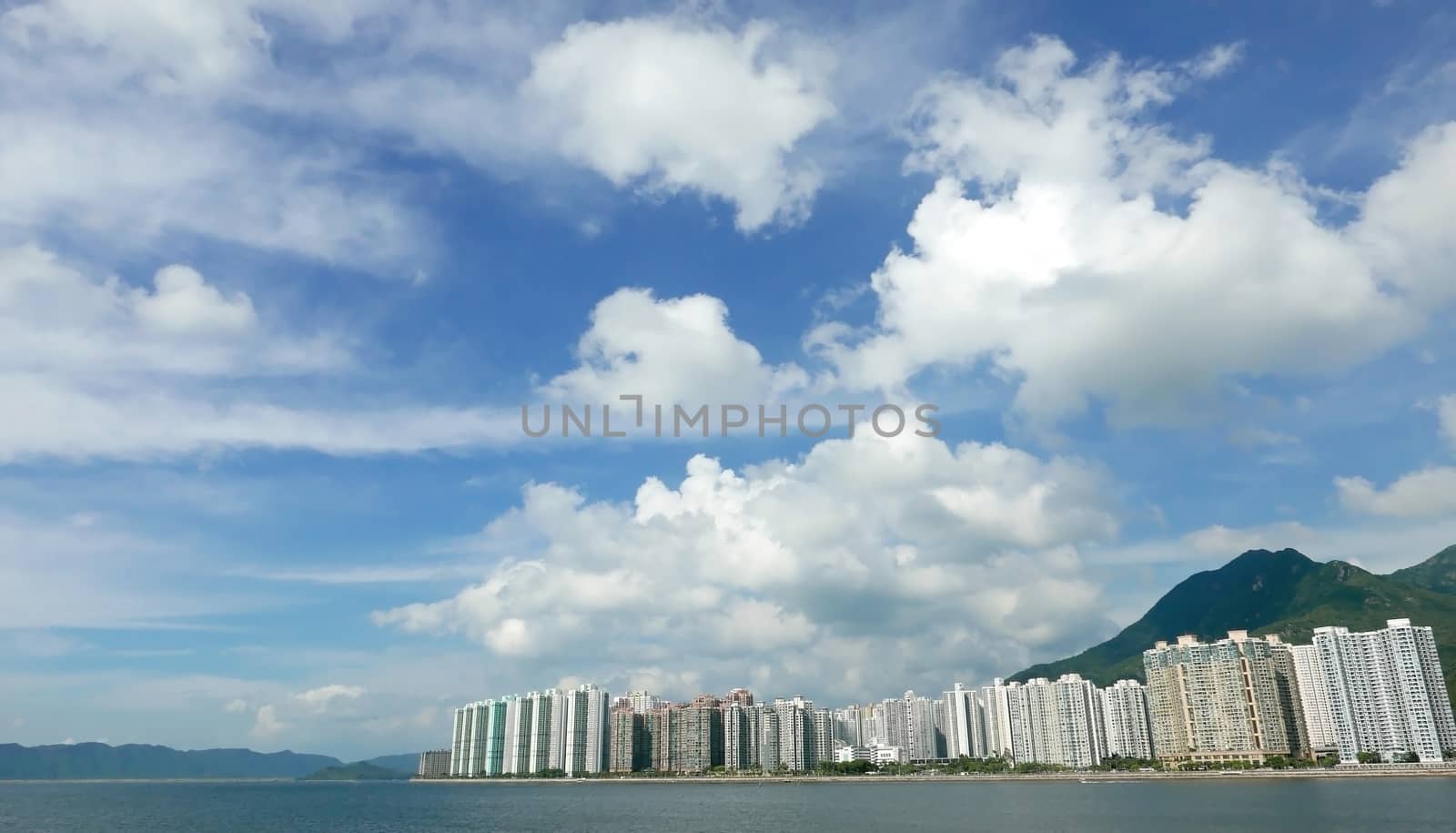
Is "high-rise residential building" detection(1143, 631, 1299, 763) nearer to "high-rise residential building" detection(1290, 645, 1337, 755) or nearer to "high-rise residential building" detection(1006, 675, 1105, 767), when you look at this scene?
"high-rise residential building" detection(1290, 645, 1337, 755)

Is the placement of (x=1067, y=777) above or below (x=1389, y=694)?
below

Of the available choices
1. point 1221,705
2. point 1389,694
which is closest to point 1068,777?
point 1221,705

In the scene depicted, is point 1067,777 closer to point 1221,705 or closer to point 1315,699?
point 1221,705

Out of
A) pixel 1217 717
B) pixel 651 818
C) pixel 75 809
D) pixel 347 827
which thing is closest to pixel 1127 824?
pixel 651 818

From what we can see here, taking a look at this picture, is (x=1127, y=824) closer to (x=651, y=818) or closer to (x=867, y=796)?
(x=651, y=818)

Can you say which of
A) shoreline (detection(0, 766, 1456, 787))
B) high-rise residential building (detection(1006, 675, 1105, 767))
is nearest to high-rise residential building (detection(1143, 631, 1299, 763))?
shoreline (detection(0, 766, 1456, 787))
